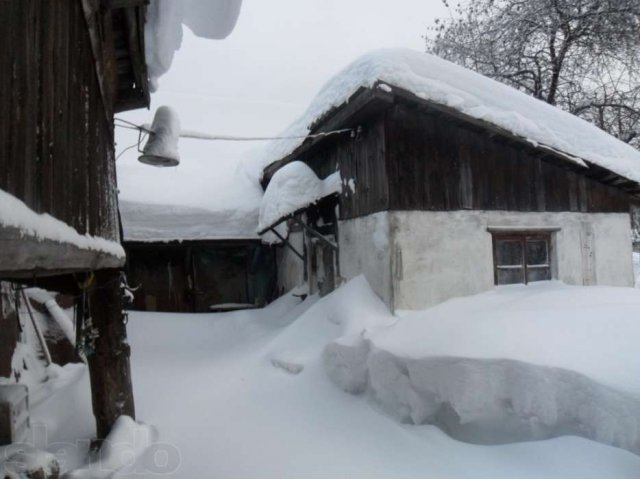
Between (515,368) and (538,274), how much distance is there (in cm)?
418

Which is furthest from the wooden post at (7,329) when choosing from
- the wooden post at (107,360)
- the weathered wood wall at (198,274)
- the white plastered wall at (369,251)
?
the white plastered wall at (369,251)

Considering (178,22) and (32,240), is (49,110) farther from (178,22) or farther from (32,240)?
(178,22)

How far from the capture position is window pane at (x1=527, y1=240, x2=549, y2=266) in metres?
7.10

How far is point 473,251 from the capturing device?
656cm

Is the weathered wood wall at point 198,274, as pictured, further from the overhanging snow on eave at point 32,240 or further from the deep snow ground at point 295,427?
the overhanging snow on eave at point 32,240

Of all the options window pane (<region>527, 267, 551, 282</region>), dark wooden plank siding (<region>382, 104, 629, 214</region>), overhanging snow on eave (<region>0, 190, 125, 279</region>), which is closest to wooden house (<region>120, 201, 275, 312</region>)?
dark wooden plank siding (<region>382, 104, 629, 214</region>)

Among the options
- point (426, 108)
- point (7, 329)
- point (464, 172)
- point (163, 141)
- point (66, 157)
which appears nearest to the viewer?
point (66, 157)

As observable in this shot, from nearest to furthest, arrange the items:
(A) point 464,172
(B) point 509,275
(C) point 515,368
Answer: (C) point 515,368 < (A) point 464,172 < (B) point 509,275

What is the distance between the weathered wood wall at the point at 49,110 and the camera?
156 centimetres

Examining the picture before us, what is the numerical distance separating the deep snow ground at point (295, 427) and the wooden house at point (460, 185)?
3.64ft

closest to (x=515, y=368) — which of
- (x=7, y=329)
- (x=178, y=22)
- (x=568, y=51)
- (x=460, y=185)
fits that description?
(x=460, y=185)

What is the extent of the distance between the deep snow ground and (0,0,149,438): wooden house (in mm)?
1018

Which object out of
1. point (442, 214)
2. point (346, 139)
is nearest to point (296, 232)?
point (346, 139)

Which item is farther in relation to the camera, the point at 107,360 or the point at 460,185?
the point at 460,185
